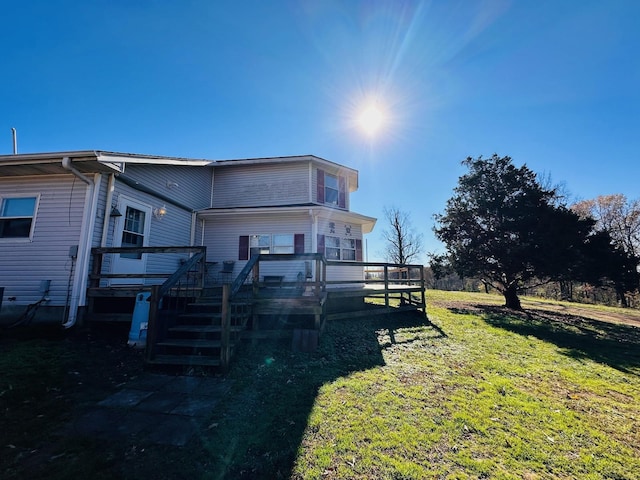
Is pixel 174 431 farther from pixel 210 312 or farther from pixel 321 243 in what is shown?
pixel 321 243

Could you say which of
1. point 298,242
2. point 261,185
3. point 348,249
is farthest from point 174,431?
point 261,185

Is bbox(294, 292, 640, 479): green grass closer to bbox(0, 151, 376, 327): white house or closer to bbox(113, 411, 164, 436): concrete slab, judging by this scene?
bbox(113, 411, 164, 436): concrete slab

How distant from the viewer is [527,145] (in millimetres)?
12898

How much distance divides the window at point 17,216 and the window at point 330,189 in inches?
385

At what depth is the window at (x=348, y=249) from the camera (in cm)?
1244

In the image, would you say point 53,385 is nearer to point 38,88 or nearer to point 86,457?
point 86,457

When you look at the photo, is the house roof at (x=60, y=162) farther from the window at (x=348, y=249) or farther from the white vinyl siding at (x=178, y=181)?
the window at (x=348, y=249)

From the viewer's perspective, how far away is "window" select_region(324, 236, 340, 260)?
11705 mm

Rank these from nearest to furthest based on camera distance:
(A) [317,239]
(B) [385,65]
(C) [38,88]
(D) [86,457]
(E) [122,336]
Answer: (D) [86,457] < (E) [122,336] < (B) [385,65] < (C) [38,88] < (A) [317,239]

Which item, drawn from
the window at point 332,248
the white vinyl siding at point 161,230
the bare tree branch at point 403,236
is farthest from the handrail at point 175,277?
the bare tree branch at point 403,236

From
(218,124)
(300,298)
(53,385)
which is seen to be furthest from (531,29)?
(53,385)

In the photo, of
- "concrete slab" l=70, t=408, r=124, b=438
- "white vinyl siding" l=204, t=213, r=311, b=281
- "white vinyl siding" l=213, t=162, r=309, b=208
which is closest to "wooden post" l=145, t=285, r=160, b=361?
Answer: "concrete slab" l=70, t=408, r=124, b=438

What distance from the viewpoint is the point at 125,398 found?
3.61 metres

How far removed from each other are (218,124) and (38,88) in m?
6.46
